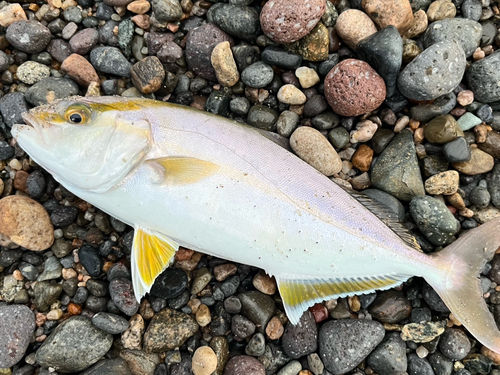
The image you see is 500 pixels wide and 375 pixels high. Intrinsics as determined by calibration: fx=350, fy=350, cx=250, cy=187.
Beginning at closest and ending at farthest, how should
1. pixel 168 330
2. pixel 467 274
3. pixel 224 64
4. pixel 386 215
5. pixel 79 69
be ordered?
pixel 467 274
pixel 386 215
pixel 168 330
pixel 224 64
pixel 79 69

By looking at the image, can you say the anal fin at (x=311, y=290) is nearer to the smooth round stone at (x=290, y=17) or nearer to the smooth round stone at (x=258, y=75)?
the smooth round stone at (x=258, y=75)

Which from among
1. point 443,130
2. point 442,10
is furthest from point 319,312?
point 442,10

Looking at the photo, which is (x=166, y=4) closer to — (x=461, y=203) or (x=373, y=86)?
(x=373, y=86)

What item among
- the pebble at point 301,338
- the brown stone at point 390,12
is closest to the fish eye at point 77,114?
the pebble at point 301,338

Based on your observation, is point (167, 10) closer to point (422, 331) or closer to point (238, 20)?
point (238, 20)

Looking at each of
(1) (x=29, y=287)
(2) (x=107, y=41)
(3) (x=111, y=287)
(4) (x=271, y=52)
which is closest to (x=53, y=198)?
(1) (x=29, y=287)

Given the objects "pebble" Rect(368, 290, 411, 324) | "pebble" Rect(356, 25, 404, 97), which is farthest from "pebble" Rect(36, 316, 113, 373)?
"pebble" Rect(356, 25, 404, 97)
